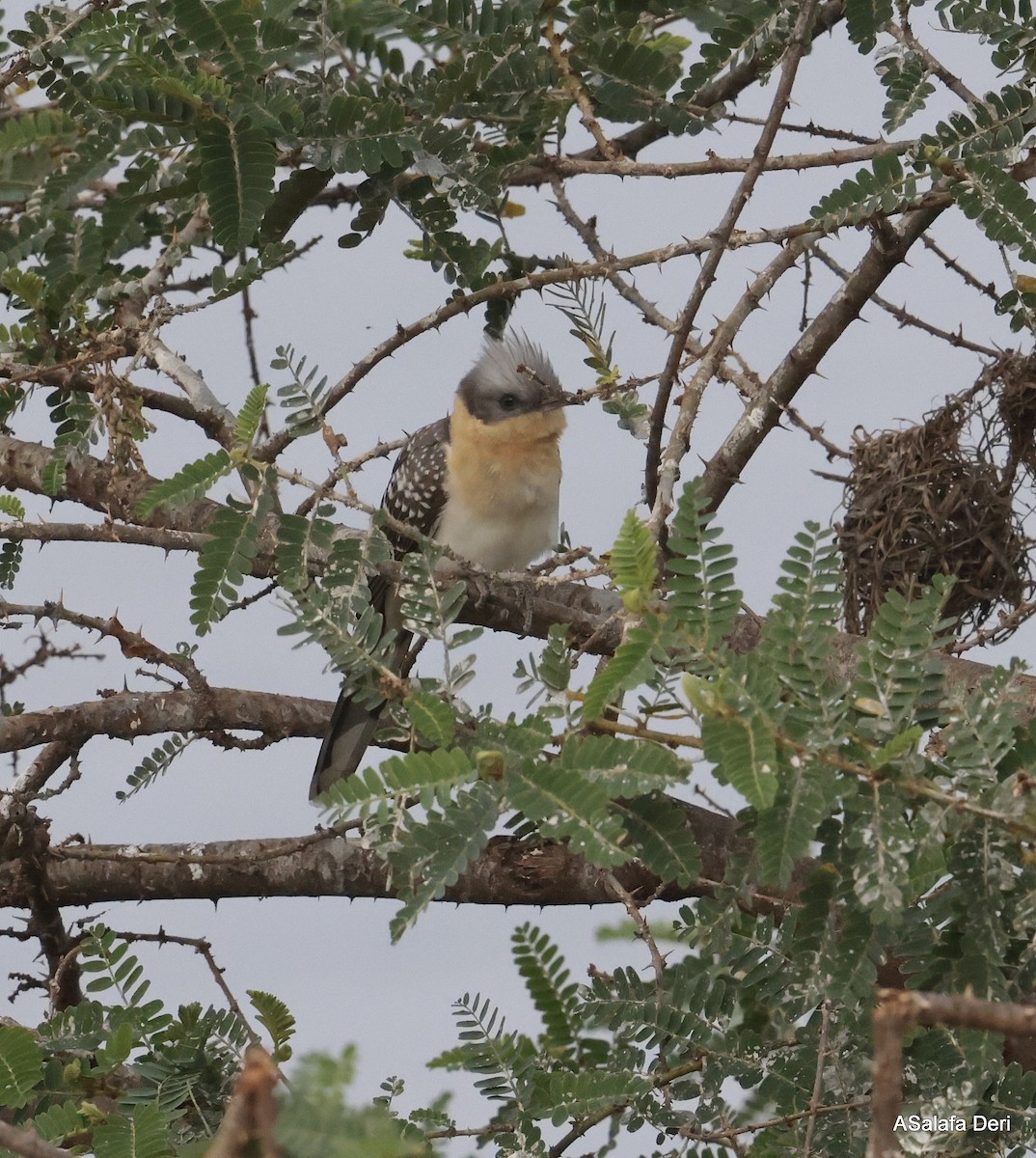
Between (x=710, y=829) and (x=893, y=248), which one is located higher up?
(x=893, y=248)

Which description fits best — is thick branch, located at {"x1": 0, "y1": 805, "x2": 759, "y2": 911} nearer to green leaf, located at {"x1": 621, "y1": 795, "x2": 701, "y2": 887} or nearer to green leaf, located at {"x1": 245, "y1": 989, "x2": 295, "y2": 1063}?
green leaf, located at {"x1": 245, "y1": 989, "x2": 295, "y2": 1063}

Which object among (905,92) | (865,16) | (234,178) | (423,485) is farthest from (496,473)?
(234,178)

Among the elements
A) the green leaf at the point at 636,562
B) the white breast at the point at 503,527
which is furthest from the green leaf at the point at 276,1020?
the white breast at the point at 503,527

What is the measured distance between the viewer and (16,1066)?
8.82 ft

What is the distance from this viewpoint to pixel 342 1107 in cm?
101

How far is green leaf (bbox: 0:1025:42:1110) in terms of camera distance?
268cm

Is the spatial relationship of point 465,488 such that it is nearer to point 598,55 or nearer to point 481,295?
point 481,295

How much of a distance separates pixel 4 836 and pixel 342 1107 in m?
3.27

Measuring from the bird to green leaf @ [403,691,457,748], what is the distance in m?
2.95

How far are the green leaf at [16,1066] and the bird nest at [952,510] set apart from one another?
317 centimetres

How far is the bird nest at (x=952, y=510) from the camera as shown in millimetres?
5020

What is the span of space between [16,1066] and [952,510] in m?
3.56

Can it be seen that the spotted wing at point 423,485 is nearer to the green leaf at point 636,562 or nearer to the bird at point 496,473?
the bird at point 496,473

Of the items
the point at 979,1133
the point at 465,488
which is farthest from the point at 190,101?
the point at 465,488
